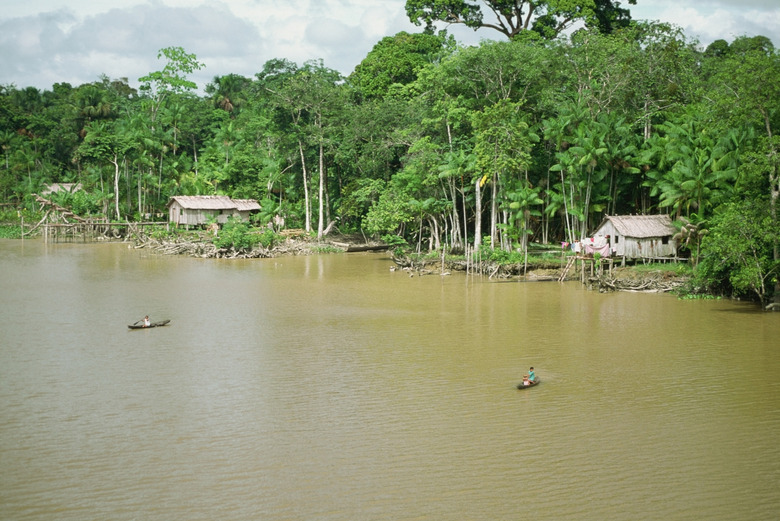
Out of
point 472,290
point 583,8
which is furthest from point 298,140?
point 472,290

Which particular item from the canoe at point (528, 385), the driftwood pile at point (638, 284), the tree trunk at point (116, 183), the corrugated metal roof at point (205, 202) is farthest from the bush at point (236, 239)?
the canoe at point (528, 385)

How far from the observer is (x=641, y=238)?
2712cm

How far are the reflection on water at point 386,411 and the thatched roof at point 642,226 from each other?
15.7 ft

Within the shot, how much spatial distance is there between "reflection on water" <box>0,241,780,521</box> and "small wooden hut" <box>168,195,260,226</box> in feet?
73.4

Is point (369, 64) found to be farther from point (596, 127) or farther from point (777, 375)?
point (777, 375)

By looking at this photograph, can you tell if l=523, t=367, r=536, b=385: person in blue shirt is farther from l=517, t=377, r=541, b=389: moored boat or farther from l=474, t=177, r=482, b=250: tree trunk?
l=474, t=177, r=482, b=250: tree trunk

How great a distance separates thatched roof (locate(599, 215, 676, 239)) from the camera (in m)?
27.1

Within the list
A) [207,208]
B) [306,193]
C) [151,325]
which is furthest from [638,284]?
[207,208]

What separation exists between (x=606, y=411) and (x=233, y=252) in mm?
26792

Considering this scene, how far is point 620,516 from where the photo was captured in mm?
8977

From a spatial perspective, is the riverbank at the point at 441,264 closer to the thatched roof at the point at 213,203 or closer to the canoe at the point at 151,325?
the thatched roof at the point at 213,203

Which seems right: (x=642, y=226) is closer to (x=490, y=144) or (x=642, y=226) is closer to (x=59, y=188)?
(x=490, y=144)

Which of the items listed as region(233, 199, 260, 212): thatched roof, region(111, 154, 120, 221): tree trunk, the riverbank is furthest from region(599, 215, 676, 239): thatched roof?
region(111, 154, 120, 221): tree trunk

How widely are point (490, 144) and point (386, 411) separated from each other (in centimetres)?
1846
